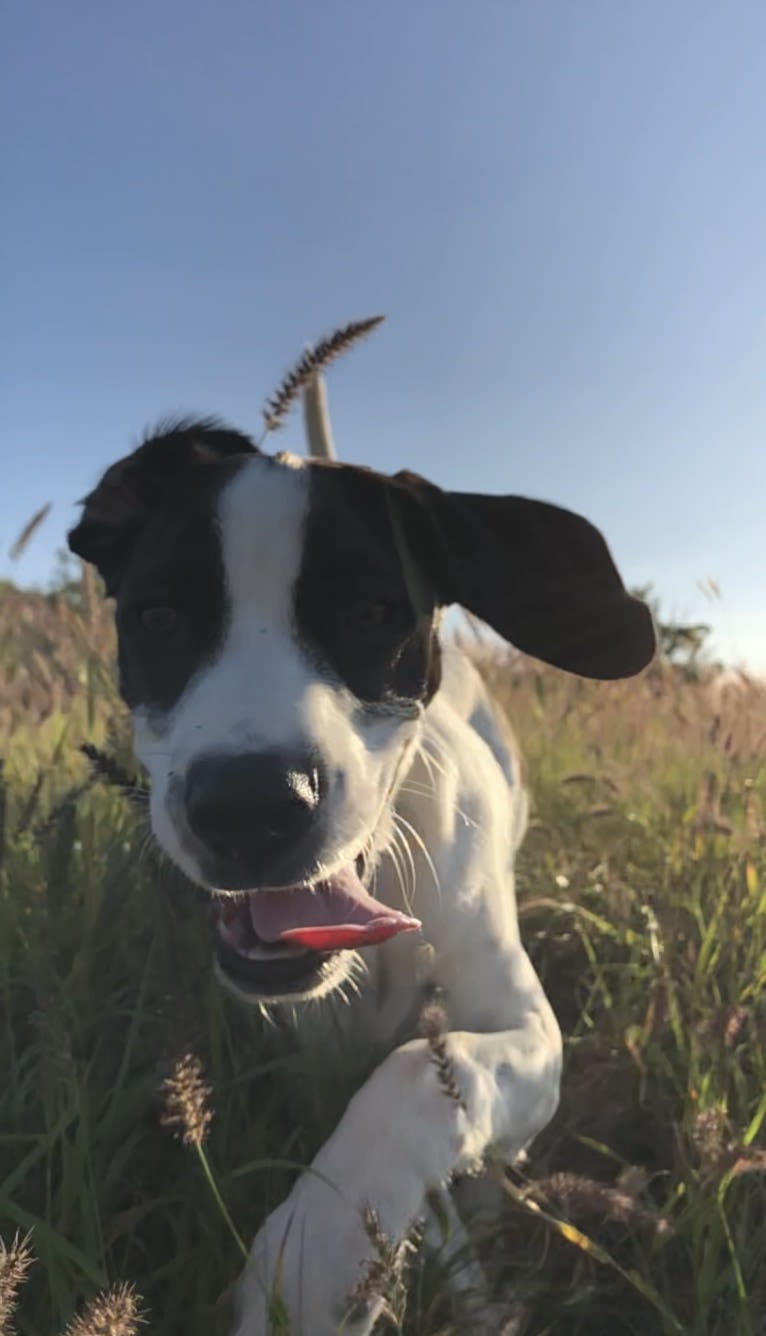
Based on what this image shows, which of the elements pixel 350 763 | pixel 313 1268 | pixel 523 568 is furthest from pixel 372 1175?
pixel 523 568

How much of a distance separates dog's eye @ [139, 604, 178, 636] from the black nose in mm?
376

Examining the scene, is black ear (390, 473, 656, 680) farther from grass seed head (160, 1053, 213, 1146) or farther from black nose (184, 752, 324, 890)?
grass seed head (160, 1053, 213, 1146)

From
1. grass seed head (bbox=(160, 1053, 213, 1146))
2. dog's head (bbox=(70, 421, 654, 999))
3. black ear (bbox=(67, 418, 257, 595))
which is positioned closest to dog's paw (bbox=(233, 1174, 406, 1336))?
grass seed head (bbox=(160, 1053, 213, 1146))

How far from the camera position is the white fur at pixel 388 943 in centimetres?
127

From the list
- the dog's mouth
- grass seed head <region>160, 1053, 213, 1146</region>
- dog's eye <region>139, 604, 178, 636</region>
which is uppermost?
dog's eye <region>139, 604, 178, 636</region>

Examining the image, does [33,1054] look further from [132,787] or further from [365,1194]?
[365,1194]

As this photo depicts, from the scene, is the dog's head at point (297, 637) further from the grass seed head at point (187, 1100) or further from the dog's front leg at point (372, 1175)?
the grass seed head at point (187, 1100)

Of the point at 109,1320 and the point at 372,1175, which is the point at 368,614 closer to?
the point at 372,1175

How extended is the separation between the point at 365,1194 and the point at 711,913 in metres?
1.27

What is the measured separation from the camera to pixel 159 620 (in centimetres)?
173

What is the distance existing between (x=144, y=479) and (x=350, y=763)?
2.66ft

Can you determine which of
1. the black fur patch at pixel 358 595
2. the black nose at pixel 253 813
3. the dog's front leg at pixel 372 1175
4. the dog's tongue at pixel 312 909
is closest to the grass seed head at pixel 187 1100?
the dog's front leg at pixel 372 1175

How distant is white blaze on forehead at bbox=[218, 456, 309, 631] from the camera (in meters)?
1.66

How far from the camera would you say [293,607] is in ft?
5.46
